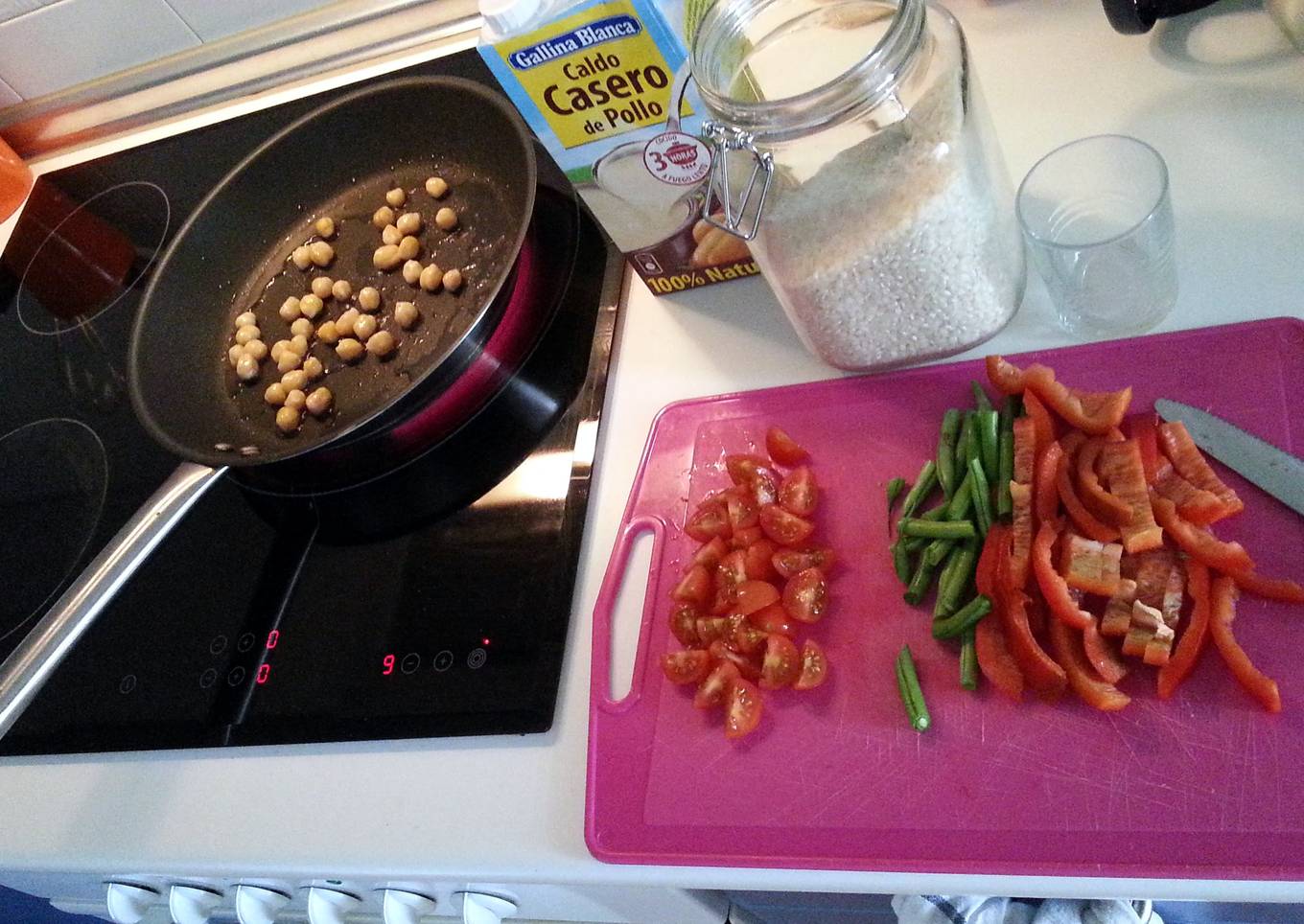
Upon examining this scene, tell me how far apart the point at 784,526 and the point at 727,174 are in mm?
292

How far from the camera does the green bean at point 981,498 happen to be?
29.5 inches

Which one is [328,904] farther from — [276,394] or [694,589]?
[276,394]

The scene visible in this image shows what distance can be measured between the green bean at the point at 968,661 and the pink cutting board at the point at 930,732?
1cm

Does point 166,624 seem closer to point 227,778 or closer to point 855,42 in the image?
point 227,778

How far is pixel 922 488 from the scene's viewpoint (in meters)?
0.79

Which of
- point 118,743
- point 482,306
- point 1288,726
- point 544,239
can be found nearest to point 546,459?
point 482,306

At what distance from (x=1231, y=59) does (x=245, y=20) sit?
1.34 meters

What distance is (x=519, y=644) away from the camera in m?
0.88

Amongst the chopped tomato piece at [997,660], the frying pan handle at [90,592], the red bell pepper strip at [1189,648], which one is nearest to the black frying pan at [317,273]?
the frying pan handle at [90,592]

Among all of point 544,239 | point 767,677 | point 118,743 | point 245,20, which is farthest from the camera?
point 245,20

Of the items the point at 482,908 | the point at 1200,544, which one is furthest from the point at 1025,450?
the point at 482,908

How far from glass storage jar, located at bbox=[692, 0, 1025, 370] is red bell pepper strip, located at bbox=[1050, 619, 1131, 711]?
0.92 feet

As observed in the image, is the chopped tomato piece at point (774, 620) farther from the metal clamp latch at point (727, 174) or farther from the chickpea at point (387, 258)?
the chickpea at point (387, 258)

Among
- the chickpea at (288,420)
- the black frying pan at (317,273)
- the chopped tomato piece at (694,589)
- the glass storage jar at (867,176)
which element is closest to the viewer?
the glass storage jar at (867,176)
